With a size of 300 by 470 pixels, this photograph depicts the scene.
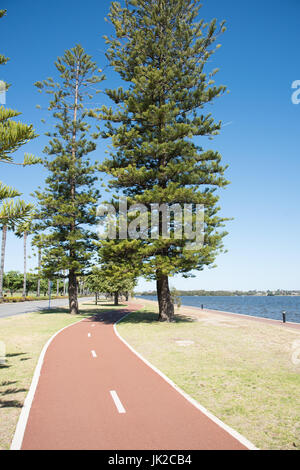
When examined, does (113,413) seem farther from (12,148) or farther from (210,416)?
(12,148)

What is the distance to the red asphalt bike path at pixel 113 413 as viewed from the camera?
518cm

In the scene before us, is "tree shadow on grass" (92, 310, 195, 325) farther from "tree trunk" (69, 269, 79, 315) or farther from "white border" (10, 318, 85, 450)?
"white border" (10, 318, 85, 450)

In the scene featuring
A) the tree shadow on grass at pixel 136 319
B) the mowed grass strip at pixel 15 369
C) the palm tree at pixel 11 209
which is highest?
the palm tree at pixel 11 209

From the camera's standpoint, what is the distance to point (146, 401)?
712cm

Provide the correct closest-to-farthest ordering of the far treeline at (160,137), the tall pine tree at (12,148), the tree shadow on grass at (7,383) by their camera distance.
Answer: the tall pine tree at (12,148)
the tree shadow on grass at (7,383)
the far treeline at (160,137)

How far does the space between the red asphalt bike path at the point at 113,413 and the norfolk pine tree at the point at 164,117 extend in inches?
444

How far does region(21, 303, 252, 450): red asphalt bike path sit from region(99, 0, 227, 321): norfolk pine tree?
1128 cm

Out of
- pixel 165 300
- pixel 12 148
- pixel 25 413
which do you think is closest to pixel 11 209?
pixel 12 148

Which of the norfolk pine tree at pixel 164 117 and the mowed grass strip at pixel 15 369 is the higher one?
the norfolk pine tree at pixel 164 117

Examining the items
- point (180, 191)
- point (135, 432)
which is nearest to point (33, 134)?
point (135, 432)

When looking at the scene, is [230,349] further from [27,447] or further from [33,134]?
[33,134]

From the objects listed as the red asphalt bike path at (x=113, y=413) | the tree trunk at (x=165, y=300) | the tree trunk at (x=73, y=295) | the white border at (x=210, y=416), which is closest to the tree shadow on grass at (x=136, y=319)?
the tree trunk at (x=165, y=300)

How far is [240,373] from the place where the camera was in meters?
9.55

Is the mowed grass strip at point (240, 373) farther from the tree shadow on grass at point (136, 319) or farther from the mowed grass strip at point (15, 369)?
the tree shadow on grass at point (136, 319)
